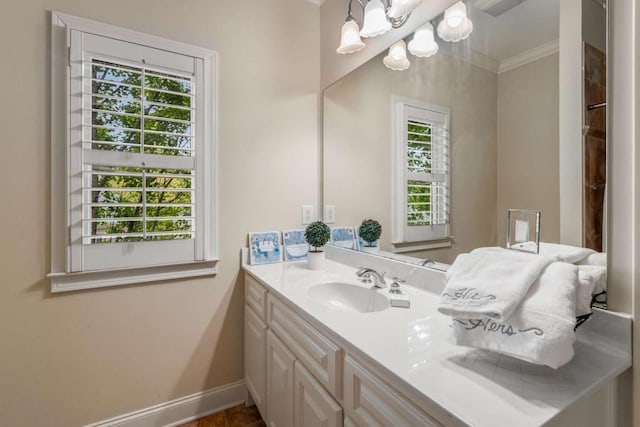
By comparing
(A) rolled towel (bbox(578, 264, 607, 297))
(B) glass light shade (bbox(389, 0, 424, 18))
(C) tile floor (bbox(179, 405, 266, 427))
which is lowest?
(C) tile floor (bbox(179, 405, 266, 427))

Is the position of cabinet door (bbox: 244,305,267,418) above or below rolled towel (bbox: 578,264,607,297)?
below

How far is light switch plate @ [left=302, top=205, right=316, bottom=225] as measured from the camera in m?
1.95

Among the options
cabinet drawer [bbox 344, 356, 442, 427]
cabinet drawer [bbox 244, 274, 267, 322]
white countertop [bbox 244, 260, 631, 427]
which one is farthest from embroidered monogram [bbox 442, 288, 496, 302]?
cabinet drawer [bbox 244, 274, 267, 322]

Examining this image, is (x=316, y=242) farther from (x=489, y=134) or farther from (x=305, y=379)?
(x=489, y=134)

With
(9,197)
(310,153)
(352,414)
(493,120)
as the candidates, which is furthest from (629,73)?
(9,197)

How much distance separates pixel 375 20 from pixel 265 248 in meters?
1.35

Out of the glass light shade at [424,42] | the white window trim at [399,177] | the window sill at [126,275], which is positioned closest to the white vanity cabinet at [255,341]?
the window sill at [126,275]

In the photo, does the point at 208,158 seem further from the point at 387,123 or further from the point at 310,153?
the point at 387,123

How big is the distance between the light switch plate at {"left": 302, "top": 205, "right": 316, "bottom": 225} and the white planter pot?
329 mm

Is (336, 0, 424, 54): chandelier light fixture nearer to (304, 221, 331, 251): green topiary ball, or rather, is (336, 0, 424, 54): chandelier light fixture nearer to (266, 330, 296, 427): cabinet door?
(304, 221, 331, 251): green topiary ball

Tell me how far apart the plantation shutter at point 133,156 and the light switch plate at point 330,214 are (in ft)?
2.59

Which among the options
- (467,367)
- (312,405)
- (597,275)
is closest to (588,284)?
(597,275)

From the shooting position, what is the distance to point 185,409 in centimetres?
162

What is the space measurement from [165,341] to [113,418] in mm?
403
